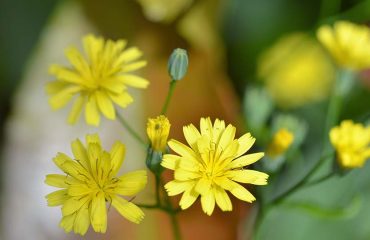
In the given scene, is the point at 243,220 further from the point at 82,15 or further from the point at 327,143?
the point at 82,15

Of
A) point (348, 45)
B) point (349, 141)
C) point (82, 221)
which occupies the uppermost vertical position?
point (348, 45)

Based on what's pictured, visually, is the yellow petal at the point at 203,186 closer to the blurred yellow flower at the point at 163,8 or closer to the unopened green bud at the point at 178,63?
the unopened green bud at the point at 178,63

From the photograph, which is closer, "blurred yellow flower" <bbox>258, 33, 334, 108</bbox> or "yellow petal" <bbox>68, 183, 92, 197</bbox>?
"yellow petal" <bbox>68, 183, 92, 197</bbox>

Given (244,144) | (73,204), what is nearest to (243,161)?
(244,144)

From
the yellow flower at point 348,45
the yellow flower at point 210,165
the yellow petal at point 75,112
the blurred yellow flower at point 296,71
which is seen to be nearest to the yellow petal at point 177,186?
the yellow flower at point 210,165

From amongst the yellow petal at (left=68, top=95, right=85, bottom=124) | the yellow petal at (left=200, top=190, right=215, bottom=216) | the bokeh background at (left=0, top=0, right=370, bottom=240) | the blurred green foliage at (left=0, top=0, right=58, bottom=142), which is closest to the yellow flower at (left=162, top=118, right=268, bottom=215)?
the yellow petal at (left=200, top=190, right=215, bottom=216)

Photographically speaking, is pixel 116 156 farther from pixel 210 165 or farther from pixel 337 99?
pixel 337 99

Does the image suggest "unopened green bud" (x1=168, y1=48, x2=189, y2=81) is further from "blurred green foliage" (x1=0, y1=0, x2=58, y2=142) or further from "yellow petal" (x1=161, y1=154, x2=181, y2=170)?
"blurred green foliage" (x1=0, y1=0, x2=58, y2=142)
